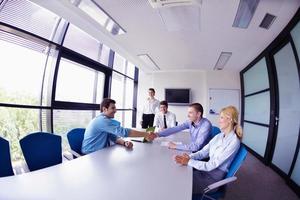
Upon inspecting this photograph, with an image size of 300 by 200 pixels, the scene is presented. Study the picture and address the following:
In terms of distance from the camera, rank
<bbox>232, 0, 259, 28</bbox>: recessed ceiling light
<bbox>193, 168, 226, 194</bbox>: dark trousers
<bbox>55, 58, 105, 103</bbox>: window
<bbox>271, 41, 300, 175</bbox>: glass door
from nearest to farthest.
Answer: <bbox>193, 168, 226, 194</bbox>: dark trousers, <bbox>232, 0, 259, 28</bbox>: recessed ceiling light, <bbox>271, 41, 300, 175</bbox>: glass door, <bbox>55, 58, 105, 103</bbox>: window

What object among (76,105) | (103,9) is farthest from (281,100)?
(76,105)

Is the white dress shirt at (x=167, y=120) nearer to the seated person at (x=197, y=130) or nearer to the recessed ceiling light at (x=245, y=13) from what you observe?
the seated person at (x=197, y=130)

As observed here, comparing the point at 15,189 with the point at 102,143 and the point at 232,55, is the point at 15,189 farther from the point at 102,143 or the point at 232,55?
the point at 232,55

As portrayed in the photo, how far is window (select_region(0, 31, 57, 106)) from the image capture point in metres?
2.54

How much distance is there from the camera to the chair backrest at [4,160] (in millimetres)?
1431

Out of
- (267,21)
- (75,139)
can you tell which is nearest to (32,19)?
(75,139)

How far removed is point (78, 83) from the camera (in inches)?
161

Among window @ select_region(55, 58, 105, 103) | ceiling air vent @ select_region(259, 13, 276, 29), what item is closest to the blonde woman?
ceiling air vent @ select_region(259, 13, 276, 29)

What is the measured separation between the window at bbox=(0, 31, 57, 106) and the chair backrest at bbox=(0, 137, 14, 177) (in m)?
1.29

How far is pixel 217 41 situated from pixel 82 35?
9.67 ft

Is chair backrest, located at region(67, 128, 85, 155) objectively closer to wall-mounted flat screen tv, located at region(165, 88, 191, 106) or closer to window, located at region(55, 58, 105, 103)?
window, located at region(55, 58, 105, 103)

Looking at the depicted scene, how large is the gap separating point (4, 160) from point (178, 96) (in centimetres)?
603

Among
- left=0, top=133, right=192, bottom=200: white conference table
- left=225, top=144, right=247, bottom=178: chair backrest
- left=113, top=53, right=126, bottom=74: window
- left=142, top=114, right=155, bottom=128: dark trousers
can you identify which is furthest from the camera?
left=113, top=53, right=126, bottom=74: window

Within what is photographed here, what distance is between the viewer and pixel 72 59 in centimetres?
370
